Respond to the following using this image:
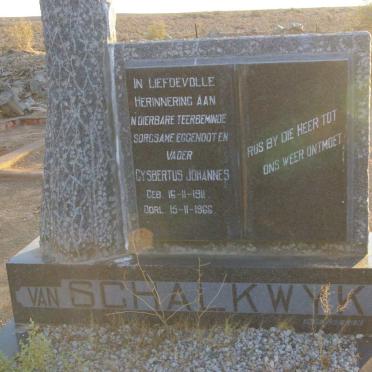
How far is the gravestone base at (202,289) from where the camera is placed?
3.09 meters

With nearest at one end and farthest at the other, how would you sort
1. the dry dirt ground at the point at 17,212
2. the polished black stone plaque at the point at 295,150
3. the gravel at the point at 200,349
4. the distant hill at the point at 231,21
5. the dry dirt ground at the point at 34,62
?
the gravel at the point at 200,349, the polished black stone plaque at the point at 295,150, the dry dirt ground at the point at 17,212, the dry dirt ground at the point at 34,62, the distant hill at the point at 231,21

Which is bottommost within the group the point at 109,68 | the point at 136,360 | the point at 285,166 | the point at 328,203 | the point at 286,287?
the point at 136,360

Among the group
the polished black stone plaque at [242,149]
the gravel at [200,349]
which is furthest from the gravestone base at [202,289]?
the polished black stone plaque at [242,149]

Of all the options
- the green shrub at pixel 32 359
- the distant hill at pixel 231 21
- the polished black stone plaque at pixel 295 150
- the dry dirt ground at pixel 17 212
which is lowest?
the dry dirt ground at pixel 17 212

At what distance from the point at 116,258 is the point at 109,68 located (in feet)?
3.61

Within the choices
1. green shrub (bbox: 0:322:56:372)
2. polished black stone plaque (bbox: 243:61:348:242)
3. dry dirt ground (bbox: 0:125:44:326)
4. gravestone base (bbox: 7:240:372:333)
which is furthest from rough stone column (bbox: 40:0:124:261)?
dry dirt ground (bbox: 0:125:44:326)

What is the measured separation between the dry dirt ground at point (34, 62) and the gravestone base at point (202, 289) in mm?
790

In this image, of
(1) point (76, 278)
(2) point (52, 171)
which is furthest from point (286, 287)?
(2) point (52, 171)

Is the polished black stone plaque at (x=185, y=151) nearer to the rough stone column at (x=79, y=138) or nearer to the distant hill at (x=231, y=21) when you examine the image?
the rough stone column at (x=79, y=138)

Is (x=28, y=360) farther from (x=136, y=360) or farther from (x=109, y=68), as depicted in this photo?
(x=109, y=68)

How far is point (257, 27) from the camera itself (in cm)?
4059

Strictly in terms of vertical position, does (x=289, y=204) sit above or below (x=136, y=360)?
above

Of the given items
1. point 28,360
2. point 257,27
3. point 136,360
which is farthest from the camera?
point 257,27

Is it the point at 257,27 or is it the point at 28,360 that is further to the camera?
the point at 257,27
